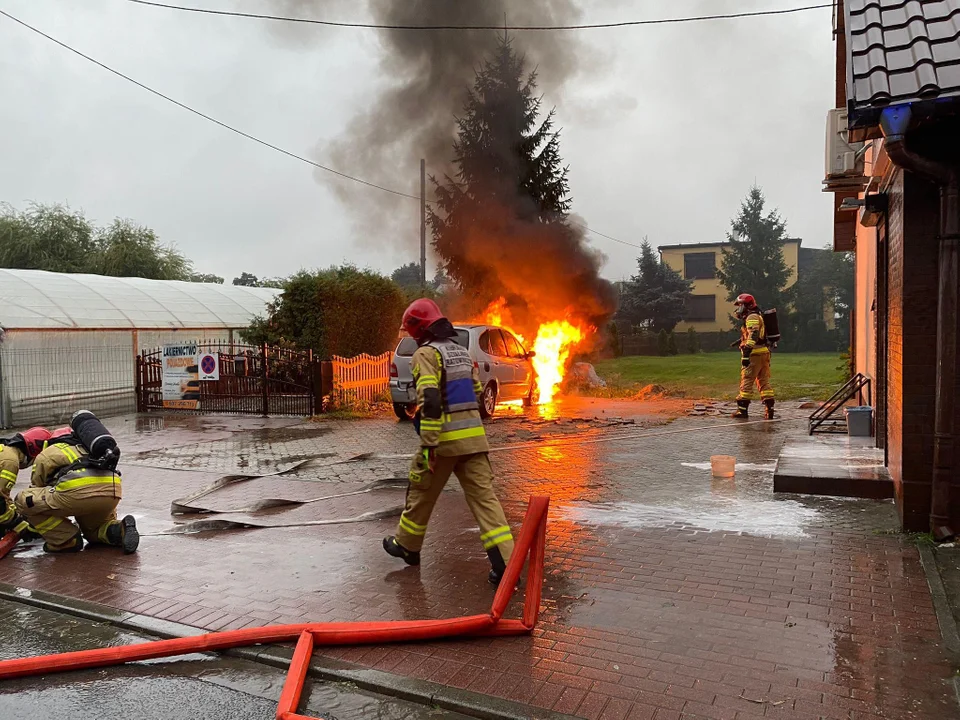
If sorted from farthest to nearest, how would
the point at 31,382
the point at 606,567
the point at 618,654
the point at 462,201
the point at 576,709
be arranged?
the point at 462,201
the point at 31,382
the point at 606,567
the point at 618,654
the point at 576,709

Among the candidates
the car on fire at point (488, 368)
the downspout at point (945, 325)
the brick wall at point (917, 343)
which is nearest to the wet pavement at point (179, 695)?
the downspout at point (945, 325)

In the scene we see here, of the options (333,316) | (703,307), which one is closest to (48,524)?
(333,316)

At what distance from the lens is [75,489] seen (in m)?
5.43

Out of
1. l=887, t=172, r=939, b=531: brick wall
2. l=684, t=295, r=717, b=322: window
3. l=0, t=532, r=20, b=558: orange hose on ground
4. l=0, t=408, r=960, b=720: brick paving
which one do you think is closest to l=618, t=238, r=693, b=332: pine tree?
l=684, t=295, r=717, b=322: window

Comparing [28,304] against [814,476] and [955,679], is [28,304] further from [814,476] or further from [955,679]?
[955,679]

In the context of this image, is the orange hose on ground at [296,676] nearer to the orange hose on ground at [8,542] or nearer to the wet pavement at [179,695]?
the wet pavement at [179,695]

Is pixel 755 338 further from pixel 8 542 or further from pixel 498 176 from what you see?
pixel 498 176

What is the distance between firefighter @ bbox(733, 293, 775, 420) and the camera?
12180mm

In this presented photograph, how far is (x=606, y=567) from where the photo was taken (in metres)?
4.95

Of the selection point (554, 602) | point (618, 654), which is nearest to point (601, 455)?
point (554, 602)

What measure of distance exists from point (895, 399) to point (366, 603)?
14.1ft

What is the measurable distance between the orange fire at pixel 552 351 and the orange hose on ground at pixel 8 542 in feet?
38.8

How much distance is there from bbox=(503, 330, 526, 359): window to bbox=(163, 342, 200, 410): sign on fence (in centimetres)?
614

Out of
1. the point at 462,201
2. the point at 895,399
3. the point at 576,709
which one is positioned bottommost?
the point at 576,709
